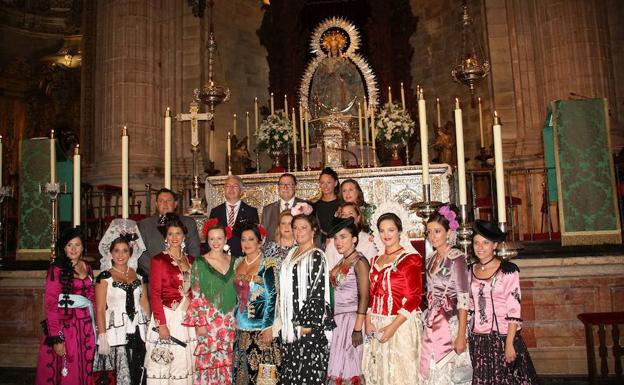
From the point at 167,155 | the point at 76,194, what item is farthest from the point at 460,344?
the point at 76,194

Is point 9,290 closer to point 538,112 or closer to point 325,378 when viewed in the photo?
point 325,378

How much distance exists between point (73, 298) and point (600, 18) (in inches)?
362

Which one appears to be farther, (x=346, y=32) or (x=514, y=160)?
(x=346, y=32)

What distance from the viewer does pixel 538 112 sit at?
1012cm

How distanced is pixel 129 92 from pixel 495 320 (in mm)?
8537

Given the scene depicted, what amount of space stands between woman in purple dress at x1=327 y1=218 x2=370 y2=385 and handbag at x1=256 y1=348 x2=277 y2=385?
45cm

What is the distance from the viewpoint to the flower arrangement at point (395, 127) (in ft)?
27.0

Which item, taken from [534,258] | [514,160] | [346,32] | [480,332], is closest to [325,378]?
[480,332]

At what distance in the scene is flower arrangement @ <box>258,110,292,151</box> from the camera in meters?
8.63

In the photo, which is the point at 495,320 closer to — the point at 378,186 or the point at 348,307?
the point at 348,307

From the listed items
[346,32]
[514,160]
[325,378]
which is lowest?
[325,378]

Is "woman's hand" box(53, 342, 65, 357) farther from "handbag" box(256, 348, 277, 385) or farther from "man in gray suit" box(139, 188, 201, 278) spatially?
"handbag" box(256, 348, 277, 385)

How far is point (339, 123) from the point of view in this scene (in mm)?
10203

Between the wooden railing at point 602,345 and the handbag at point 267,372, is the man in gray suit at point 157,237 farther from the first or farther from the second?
the wooden railing at point 602,345
